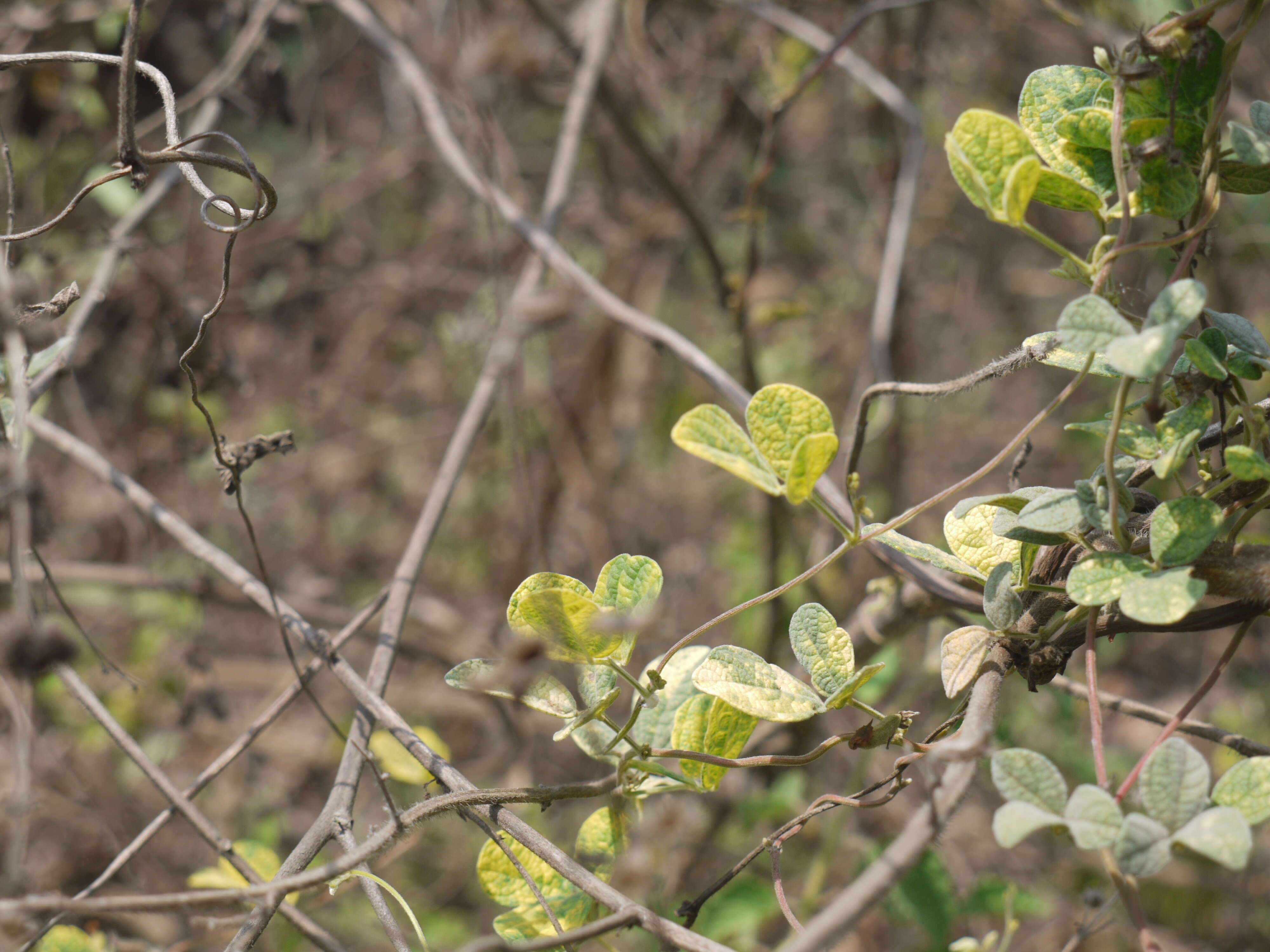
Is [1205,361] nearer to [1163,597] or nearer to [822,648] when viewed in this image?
[1163,597]

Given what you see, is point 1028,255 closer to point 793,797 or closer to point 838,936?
point 793,797

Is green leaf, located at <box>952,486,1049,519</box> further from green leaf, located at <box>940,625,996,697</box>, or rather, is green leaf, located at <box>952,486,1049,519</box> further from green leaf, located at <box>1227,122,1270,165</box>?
green leaf, located at <box>1227,122,1270,165</box>

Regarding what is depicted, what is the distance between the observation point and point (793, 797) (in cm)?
137

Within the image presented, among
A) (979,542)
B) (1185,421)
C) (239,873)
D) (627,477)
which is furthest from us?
(627,477)

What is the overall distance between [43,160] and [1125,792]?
1.75 metres

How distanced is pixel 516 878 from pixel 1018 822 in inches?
14.8

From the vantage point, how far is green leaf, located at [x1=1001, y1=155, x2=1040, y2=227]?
471 millimetres

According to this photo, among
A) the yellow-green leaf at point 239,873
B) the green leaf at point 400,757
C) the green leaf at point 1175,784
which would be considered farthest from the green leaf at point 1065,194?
the yellow-green leaf at point 239,873

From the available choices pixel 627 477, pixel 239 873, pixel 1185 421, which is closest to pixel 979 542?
pixel 1185 421

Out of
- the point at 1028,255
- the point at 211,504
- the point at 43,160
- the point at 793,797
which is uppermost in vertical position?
the point at 43,160

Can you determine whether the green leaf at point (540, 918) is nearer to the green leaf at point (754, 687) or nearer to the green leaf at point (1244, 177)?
the green leaf at point (754, 687)

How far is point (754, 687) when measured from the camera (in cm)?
55

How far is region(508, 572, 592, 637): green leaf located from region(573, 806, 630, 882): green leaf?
0.64ft

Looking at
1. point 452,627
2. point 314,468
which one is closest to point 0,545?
point 452,627
